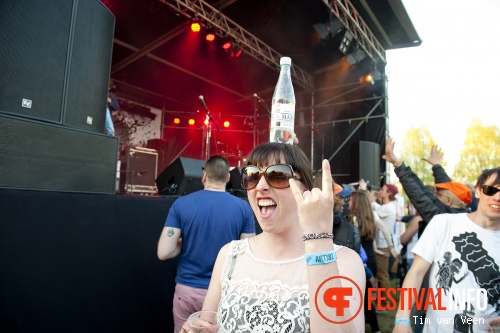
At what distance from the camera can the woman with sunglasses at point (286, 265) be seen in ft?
2.91

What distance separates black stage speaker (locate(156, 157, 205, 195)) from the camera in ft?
13.5

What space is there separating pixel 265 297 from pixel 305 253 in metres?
0.37

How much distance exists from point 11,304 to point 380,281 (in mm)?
4926

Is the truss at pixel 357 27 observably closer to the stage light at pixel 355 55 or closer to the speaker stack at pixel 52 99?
the stage light at pixel 355 55

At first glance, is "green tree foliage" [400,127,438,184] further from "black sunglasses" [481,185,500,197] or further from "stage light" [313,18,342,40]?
"black sunglasses" [481,185,500,197]

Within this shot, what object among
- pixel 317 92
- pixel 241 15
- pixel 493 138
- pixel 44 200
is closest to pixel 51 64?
pixel 44 200

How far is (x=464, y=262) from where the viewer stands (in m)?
1.87

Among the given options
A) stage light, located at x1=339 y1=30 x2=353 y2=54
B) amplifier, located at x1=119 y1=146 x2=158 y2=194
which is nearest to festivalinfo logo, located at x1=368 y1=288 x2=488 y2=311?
stage light, located at x1=339 y1=30 x2=353 y2=54

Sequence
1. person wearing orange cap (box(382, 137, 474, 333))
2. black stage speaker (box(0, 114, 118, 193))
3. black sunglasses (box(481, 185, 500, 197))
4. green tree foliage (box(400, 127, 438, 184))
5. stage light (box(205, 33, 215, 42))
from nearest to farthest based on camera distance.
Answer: black sunglasses (box(481, 185, 500, 197)) → black stage speaker (box(0, 114, 118, 193)) → person wearing orange cap (box(382, 137, 474, 333)) → stage light (box(205, 33, 215, 42)) → green tree foliage (box(400, 127, 438, 184))

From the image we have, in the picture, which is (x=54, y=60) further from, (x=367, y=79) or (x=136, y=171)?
(x=367, y=79)

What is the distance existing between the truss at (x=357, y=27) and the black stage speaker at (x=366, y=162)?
257 cm

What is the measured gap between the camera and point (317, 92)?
10711mm

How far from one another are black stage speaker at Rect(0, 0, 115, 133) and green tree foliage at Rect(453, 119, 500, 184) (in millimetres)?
27801

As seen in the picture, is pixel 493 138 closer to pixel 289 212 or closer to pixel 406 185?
pixel 406 185
